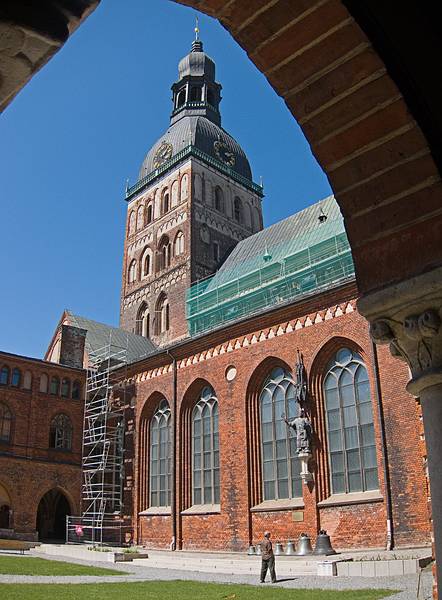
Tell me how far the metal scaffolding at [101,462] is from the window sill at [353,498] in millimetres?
12631

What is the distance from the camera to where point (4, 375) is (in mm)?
30719

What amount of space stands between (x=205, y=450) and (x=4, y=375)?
11.2 m

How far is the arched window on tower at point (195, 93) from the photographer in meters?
51.9

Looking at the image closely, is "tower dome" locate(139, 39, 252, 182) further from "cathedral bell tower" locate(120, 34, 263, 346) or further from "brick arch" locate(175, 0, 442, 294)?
"brick arch" locate(175, 0, 442, 294)

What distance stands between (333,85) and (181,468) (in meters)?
26.5

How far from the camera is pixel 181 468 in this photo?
90.8 feet

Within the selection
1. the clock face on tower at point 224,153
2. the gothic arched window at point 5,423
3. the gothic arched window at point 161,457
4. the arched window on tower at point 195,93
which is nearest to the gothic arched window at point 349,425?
the gothic arched window at point 161,457

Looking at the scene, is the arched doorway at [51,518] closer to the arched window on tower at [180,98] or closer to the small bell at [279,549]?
the small bell at [279,549]

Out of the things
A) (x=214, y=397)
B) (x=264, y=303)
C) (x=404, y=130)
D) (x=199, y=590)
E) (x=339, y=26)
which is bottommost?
(x=199, y=590)

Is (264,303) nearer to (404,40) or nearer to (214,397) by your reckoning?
(214,397)

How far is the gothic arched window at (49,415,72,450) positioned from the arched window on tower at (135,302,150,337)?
10.8 metres

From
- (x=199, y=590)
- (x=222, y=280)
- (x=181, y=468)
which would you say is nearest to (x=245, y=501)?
(x=181, y=468)

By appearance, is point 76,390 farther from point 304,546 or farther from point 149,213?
point 149,213

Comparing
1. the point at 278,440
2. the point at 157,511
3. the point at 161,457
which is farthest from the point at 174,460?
the point at 278,440
